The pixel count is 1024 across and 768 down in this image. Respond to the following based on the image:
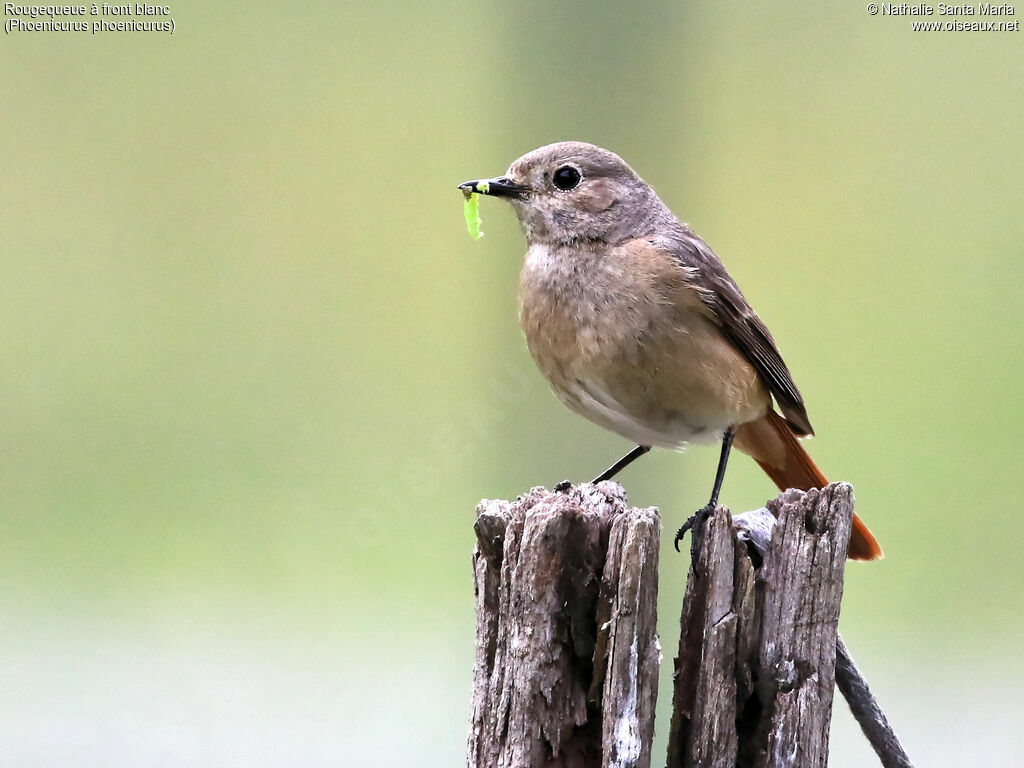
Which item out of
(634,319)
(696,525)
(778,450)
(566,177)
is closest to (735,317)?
(634,319)

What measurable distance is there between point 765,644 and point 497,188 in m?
1.66

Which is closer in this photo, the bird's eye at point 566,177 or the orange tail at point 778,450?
the bird's eye at point 566,177

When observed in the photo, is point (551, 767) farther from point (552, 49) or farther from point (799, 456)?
point (552, 49)

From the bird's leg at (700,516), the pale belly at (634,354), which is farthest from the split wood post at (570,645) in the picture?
the pale belly at (634,354)

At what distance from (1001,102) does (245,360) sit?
3.47m

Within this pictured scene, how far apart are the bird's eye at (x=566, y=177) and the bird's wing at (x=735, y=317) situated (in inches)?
12.8

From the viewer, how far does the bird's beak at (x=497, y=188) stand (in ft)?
11.2

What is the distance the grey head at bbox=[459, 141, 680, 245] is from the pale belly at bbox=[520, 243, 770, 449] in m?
0.16

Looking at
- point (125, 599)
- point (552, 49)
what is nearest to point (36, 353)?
point (125, 599)

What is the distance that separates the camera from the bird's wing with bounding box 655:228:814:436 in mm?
3379

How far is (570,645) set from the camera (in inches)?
92.6

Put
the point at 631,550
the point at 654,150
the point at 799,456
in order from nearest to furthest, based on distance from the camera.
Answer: the point at 631,550 → the point at 799,456 → the point at 654,150

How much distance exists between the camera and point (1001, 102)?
5.08 meters

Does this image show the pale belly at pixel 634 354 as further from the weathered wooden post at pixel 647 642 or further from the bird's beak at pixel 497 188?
the weathered wooden post at pixel 647 642
